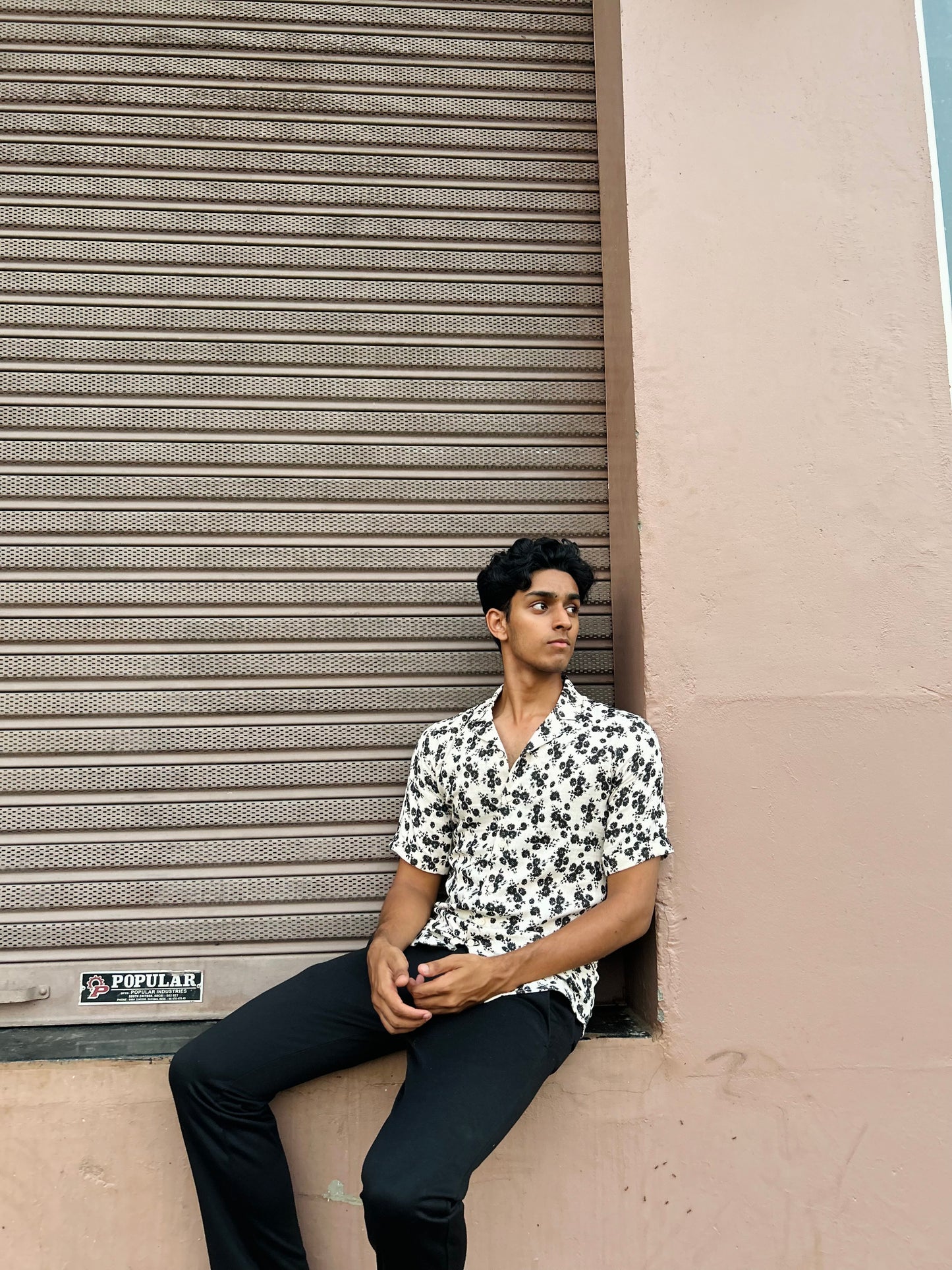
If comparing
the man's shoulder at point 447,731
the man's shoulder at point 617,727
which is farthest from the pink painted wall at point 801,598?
the man's shoulder at point 447,731

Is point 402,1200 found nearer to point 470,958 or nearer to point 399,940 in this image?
point 470,958

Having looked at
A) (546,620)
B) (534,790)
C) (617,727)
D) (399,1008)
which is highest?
(546,620)

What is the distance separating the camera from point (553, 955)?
2127 millimetres

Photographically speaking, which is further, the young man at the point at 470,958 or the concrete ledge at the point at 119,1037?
the concrete ledge at the point at 119,1037

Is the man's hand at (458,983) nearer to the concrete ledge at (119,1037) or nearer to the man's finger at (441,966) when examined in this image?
the man's finger at (441,966)

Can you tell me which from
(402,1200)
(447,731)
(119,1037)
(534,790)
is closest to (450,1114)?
(402,1200)

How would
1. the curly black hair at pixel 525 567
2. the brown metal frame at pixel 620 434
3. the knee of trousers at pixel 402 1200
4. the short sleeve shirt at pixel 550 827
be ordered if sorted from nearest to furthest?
the knee of trousers at pixel 402 1200 → the short sleeve shirt at pixel 550 827 → the curly black hair at pixel 525 567 → the brown metal frame at pixel 620 434

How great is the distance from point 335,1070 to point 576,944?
2.24ft

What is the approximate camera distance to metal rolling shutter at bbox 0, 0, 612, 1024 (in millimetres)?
2664

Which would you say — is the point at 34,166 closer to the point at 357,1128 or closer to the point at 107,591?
the point at 107,591

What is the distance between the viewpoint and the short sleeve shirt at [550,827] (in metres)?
2.24

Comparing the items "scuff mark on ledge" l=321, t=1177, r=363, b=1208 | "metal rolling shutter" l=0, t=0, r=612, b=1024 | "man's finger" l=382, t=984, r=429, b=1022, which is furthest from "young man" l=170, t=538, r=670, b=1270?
"metal rolling shutter" l=0, t=0, r=612, b=1024

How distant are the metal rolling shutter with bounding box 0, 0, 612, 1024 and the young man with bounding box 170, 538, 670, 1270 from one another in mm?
356

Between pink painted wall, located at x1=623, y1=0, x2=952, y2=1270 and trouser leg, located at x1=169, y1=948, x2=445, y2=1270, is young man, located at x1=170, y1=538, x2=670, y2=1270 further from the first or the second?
pink painted wall, located at x1=623, y1=0, x2=952, y2=1270
